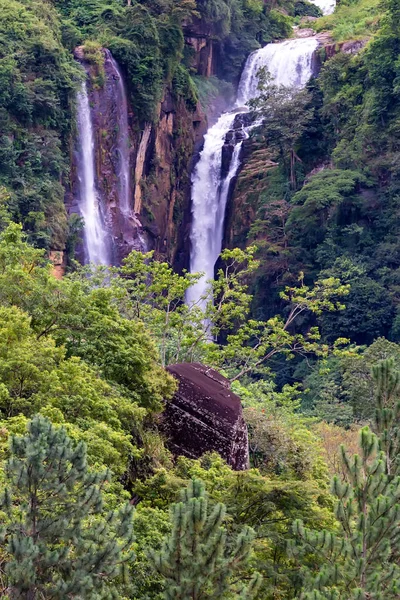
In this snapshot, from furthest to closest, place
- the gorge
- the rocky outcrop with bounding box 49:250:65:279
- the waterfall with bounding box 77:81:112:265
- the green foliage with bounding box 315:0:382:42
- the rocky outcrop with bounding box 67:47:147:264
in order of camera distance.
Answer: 1. the green foliage with bounding box 315:0:382:42
2. the rocky outcrop with bounding box 67:47:147:264
3. the gorge
4. the waterfall with bounding box 77:81:112:265
5. the rocky outcrop with bounding box 49:250:65:279

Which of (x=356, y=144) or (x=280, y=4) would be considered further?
(x=280, y=4)

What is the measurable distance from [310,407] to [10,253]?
1718 centimetres

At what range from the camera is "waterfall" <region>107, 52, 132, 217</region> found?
106ft

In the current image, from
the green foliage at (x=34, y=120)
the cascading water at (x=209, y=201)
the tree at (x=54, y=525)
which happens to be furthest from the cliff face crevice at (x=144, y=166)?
the tree at (x=54, y=525)

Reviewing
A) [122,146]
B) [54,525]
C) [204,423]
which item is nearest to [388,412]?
[54,525]

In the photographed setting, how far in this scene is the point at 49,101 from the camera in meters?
27.1

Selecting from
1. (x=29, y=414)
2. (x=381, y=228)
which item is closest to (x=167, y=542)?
(x=29, y=414)

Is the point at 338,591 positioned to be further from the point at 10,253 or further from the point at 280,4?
the point at 280,4

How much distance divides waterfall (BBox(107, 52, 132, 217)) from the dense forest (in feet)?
1.42

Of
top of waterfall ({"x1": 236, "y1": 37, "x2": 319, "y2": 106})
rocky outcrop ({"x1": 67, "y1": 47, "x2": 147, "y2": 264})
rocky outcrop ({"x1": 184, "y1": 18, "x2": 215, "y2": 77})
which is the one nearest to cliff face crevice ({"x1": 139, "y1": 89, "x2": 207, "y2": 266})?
rocky outcrop ({"x1": 67, "y1": 47, "x2": 147, "y2": 264})

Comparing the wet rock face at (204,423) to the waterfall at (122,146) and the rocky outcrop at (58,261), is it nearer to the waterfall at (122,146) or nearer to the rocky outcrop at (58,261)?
the rocky outcrop at (58,261)

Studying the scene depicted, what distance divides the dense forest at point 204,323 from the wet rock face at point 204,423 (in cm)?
15

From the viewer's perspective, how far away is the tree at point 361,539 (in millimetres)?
5918

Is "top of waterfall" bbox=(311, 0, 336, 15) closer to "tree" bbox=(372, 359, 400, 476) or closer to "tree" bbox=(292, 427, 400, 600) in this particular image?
"tree" bbox=(372, 359, 400, 476)
